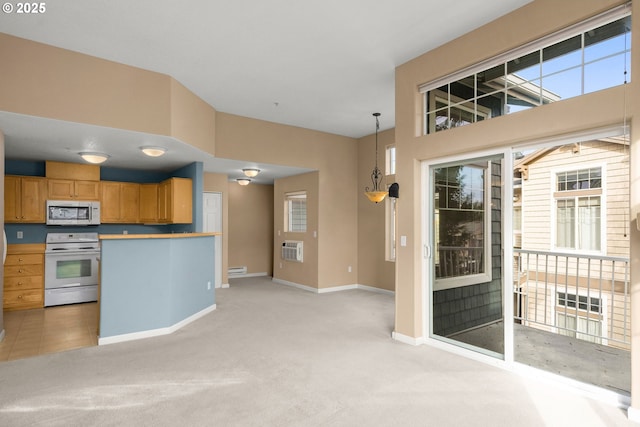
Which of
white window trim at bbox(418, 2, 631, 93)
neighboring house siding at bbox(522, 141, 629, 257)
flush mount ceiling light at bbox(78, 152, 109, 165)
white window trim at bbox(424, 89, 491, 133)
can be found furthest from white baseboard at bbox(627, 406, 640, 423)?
flush mount ceiling light at bbox(78, 152, 109, 165)

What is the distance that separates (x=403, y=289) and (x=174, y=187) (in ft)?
13.5

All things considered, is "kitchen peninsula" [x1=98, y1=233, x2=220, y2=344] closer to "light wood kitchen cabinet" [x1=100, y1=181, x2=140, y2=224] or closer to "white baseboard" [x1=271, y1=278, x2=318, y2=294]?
"light wood kitchen cabinet" [x1=100, y1=181, x2=140, y2=224]

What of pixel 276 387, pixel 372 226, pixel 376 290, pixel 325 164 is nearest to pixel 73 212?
pixel 325 164

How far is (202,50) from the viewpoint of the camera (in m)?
3.85

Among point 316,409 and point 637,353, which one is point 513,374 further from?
point 316,409

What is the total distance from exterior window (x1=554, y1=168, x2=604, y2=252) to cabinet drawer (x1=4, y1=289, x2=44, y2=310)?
24.3ft

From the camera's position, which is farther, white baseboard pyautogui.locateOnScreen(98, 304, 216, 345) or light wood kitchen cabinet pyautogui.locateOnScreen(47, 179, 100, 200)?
light wood kitchen cabinet pyautogui.locateOnScreen(47, 179, 100, 200)

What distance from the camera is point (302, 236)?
7.49 m

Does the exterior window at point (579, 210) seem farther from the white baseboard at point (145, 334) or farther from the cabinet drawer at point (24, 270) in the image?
the cabinet drawer at point (24, 270)

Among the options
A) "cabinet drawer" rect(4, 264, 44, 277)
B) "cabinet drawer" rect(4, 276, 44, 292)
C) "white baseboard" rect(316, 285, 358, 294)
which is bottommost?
"white baseboard" rect(316, 285, 358, 294)

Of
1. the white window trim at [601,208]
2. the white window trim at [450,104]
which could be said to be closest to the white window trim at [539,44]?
the white window trim at [450,104]

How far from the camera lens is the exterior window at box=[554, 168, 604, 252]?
3639 mm

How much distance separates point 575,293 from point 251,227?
22.3ft

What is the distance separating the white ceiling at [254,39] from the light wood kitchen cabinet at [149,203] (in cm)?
157
